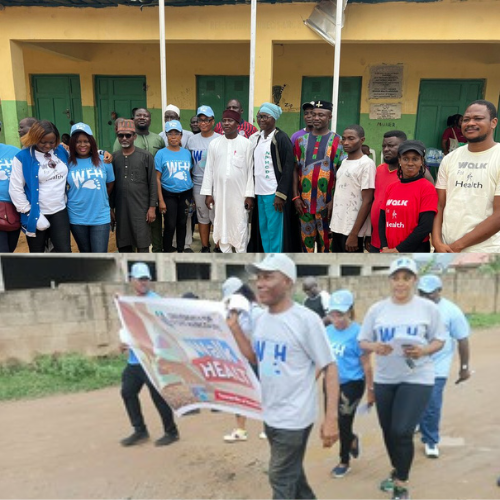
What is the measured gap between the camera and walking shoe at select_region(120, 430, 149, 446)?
5.47 ft

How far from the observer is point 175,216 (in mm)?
3926

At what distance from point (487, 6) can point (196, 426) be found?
634 cm

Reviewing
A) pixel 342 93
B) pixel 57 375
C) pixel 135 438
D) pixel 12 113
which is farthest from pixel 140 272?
pixel 342 93

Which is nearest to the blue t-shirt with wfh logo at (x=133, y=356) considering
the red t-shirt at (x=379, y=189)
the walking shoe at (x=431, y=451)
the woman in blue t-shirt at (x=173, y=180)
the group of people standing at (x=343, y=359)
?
the group of people standing at (x=343, y=359)

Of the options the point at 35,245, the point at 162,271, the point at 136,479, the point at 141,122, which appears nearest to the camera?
the point at 136,479

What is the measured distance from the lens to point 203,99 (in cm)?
816

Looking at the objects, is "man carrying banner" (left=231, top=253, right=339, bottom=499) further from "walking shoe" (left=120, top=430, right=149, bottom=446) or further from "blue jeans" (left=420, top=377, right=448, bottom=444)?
"walking shoe" (left=120, top=430, right=149, bottom=446)

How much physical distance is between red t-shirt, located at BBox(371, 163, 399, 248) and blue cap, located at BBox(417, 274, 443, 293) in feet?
3.63

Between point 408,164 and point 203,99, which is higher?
point 203,99

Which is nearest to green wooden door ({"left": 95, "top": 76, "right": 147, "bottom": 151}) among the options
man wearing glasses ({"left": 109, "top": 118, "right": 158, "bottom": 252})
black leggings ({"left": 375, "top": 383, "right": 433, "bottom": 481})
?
man wearing glasses ({"left": 109, "top": 118, "right": 158, "bottom": 252})

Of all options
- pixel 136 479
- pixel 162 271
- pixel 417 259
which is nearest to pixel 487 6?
pixel 417 259

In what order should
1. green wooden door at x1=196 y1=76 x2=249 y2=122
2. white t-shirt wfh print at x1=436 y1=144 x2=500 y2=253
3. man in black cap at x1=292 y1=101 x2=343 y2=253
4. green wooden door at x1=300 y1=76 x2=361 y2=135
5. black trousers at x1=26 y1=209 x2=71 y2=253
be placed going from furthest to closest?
green wooden door at x1=196 y1=76 x2=249 y2=122 < green wooden door at x1=300 y1=76 x2=361 y2=135 < man in black cap at x1=292 y1=101 x2=343 y2=253 < black trousers at x1=26 y1=209 x2=71 y2=253 < white t-shirt wfh print at x1=436 y1=144 x2=500 y2=253

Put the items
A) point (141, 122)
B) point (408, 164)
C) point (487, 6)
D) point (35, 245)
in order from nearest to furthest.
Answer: point (408, 164), point (35, 245), point (141, 122), point (487, 6)

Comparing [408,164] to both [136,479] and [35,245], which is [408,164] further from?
[35,245]
